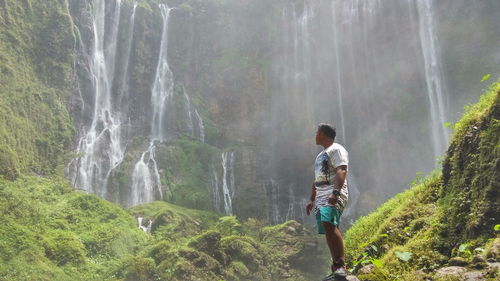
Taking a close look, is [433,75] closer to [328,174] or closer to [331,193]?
[328,174]

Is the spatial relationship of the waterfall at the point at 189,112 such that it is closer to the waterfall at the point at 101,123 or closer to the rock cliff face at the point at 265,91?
the rock cliff face at the point at 265,91

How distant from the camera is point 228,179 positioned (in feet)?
104

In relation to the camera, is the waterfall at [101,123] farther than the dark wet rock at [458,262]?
Yes

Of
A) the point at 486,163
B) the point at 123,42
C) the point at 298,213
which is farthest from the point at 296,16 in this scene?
the point at 486,163

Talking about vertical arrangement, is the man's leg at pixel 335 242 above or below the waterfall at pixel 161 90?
below

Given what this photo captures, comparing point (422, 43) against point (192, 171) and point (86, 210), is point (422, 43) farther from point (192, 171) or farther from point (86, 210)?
point (86, 210)

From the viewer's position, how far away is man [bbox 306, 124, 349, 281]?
151 inches

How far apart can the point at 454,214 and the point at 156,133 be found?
30.2m

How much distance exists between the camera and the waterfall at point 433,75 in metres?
29.1

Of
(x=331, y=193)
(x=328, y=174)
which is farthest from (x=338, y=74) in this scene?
(x=331, y=193)

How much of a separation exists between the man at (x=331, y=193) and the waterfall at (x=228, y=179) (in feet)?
86.0

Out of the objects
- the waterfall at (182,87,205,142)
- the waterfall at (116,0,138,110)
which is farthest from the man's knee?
the waterfall at (182,87,205,142)

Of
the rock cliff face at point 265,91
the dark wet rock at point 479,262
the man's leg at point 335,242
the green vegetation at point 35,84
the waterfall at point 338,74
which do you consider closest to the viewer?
the dark wet rock at point 479,262

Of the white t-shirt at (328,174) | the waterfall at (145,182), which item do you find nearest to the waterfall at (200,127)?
the waterfall at (145,182)
